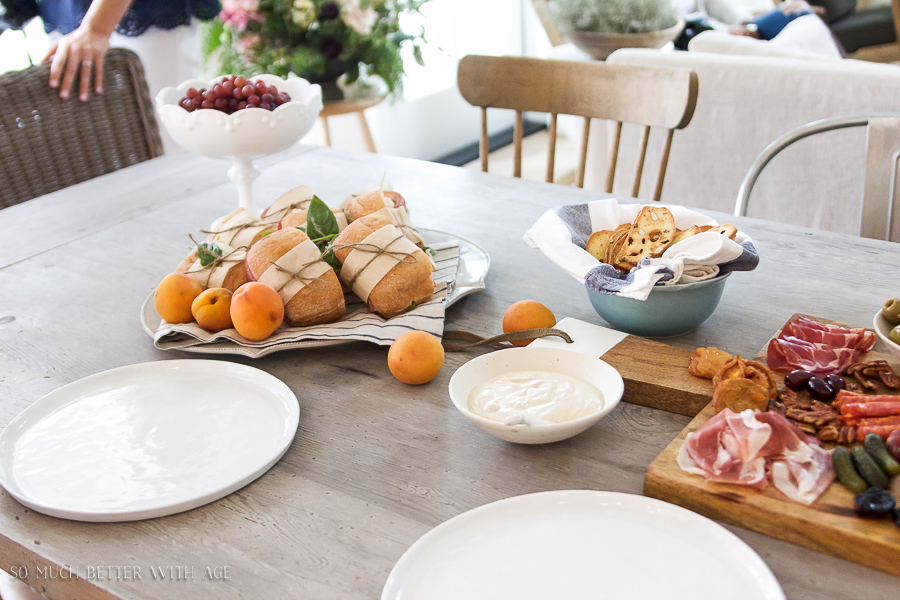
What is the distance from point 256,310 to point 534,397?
1.13ft

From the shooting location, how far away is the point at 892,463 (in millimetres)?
596

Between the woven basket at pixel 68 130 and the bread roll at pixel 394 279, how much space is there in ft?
3.70

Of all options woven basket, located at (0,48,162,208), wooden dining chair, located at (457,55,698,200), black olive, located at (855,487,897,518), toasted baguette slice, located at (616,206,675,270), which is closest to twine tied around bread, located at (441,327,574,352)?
toasted baguette slice, located at (616,206,675,270)

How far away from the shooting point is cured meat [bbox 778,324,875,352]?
2.53 feet

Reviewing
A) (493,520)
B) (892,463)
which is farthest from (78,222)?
(892,463)

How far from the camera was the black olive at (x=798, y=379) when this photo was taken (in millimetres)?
708

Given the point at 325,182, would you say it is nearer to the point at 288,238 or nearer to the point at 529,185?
the point at 529,185

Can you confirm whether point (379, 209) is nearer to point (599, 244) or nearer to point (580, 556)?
point (599, 244)

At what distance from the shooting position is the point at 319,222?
952 mm

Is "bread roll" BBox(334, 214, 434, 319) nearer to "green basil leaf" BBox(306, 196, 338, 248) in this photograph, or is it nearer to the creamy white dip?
"green basil leaf" BBox(306, 196, 338, 248)

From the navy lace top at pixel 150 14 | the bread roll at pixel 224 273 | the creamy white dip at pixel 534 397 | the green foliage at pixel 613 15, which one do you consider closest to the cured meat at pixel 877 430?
the creamy white dip at pixel 534 397

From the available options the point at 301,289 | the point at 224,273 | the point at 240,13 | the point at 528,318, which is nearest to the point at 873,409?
the point at 528,318

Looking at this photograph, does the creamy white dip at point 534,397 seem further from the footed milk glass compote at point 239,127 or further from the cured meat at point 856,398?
the footed milk glass compote at point 239,127

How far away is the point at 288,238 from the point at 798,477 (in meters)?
0.62
